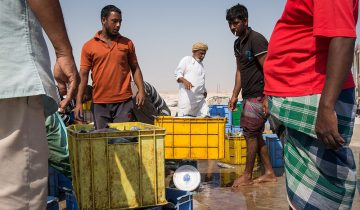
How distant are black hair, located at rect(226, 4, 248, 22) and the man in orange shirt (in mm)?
1350

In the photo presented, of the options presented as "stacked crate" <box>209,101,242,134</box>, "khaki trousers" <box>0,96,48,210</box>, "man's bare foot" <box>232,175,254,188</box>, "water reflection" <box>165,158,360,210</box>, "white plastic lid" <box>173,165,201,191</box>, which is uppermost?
"khaki trousers" <box>0,96,48,210</box>

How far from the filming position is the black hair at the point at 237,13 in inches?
207

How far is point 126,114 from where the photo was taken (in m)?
4.82

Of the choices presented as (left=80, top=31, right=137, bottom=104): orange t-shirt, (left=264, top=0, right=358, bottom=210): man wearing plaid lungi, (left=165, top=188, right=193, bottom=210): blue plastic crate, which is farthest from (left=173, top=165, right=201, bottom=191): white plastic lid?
(left=264, top=0, right=358, bottom=210): man wearing plaid lungi

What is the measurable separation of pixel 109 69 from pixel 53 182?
145 cm

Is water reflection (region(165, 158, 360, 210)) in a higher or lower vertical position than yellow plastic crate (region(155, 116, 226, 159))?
lower

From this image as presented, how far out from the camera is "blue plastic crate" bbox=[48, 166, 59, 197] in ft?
15.2

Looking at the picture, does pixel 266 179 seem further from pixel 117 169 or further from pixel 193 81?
pixel 117 169

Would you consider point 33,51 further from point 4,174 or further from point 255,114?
point 255,114

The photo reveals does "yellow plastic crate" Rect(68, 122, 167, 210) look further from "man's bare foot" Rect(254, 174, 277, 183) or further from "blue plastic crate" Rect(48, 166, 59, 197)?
"man's bare foot" Rect(254, 174, 277, 183)

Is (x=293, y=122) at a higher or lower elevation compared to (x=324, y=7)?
lower

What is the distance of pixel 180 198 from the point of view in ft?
11.2

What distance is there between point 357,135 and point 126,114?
6148 mm

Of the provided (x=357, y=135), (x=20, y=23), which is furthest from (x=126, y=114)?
(x=357, y=135)
